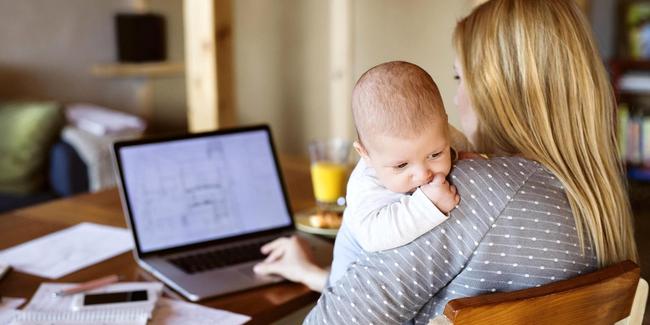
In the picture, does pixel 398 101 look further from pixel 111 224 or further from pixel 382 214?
pixel 111 224

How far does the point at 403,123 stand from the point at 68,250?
0.92m

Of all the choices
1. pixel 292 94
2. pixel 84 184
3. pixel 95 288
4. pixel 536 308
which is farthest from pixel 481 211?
pixel 292 94

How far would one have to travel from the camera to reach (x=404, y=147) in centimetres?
98

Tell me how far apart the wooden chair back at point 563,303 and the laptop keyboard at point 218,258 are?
71 cm

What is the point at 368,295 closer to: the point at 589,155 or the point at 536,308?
the point at 536,308

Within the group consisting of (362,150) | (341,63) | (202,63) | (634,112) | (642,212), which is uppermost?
(362,150)

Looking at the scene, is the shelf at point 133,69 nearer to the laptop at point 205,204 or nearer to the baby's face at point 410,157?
the laptop at point 205,204

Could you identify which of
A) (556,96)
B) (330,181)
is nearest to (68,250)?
(330,181)

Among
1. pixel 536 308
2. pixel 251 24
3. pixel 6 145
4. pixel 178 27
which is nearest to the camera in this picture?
pixel 536 308

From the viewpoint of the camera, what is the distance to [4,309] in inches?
49.8

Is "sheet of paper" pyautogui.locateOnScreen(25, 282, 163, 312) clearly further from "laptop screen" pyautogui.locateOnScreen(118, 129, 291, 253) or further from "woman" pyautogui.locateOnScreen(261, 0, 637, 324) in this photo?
"woman" pyautogui.locateOnScreen(261, 0, 637, 324)

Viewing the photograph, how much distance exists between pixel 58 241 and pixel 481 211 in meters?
1.03

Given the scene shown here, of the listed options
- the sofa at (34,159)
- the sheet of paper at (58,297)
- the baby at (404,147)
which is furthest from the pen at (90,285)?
the sofa at (34,159)

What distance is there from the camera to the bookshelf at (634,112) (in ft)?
15.4
